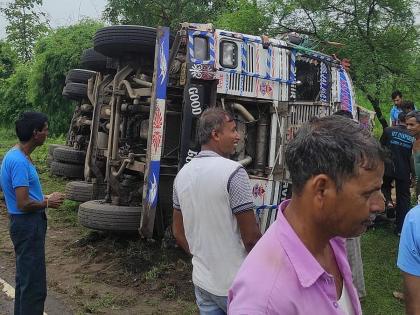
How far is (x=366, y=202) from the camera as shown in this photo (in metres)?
1.25

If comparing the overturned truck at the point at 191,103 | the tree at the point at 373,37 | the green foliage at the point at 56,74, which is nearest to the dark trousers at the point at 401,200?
the overturned truck at the point at 191,103

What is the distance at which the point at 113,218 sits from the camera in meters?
5.51

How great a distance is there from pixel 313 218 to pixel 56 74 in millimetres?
15785

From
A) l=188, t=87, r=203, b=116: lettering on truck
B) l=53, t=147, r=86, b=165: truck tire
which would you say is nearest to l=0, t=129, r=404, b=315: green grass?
l=53, t=147, r=86, b=165: truck tire

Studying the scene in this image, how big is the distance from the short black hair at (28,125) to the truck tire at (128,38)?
88.6 inches

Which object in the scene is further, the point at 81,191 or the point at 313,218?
the point at 81,191

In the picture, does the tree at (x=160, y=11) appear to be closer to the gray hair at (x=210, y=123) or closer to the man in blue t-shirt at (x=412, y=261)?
the gray hair at (x=210, y=123)

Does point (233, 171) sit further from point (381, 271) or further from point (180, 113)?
point (381, 271)

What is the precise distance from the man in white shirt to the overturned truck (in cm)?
220

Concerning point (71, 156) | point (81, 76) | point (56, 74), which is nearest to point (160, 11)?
point (56, 74)

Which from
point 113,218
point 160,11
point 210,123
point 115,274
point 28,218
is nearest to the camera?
point 210,123

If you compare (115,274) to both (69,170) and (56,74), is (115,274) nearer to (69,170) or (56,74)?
(69,170)

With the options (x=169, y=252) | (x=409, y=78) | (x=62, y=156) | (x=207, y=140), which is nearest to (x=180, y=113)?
(x=169, y=252)

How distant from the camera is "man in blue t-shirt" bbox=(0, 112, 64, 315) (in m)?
3.58
